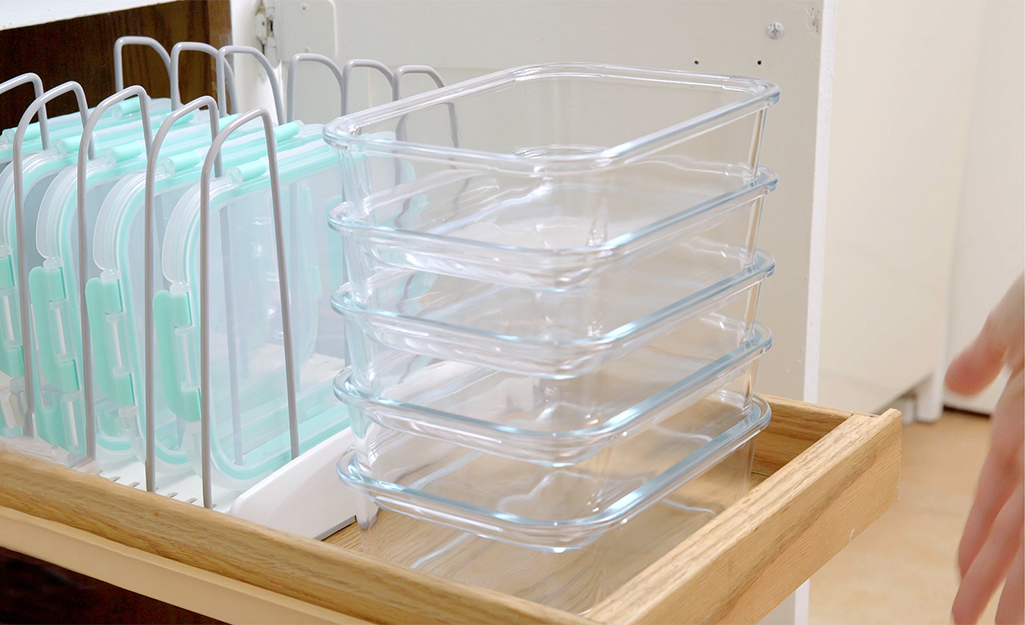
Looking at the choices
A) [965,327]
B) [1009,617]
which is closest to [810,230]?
[1009,617]

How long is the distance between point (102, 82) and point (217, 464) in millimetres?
660

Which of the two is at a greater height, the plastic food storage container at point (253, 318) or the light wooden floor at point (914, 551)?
the plastic food storage container at point (253, 318)

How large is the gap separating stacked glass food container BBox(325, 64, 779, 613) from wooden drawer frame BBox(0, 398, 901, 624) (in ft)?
0.15

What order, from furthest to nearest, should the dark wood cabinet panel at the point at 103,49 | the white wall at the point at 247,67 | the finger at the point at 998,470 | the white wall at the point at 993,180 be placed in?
the white wall at the point at 993,180, the white wall at the point at 247,67, the dark wood cabinet panel at the point at 103,49, the finger at the point at 998,470

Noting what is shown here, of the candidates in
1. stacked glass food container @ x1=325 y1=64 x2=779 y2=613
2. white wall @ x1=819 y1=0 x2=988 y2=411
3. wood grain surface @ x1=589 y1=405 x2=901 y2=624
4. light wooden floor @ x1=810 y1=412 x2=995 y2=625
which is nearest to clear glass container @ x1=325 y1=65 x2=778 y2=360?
stacked glass food container @ x1=325 y1=64 x2=779 y2=613

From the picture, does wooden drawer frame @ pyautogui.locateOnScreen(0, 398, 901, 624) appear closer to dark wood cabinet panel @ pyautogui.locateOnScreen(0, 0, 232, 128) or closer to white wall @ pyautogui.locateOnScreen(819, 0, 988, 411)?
dark wood cabinet panel @ pyautogui.locateOnScreen(0, 0, 232, 128)

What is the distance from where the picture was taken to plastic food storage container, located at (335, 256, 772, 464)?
17.3 inches

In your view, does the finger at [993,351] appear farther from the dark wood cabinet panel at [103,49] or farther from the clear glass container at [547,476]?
the dark wood cabinet panel at [103,49]

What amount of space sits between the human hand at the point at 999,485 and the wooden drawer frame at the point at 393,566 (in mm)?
50

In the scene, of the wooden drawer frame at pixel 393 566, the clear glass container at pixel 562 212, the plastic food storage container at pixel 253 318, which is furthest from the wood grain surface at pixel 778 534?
the plastic food storage container at pixel 253 318

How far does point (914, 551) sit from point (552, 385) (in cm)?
149

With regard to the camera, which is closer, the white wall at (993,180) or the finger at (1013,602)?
the finger at (1013,602)

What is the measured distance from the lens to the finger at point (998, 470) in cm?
50

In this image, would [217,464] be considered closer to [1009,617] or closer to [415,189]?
[415,189]
